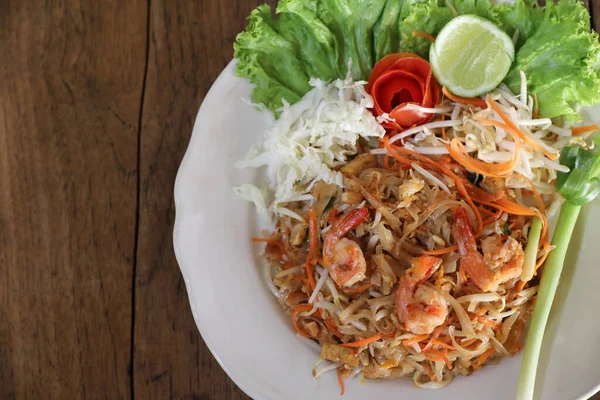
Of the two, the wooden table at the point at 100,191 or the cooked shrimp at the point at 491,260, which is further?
the wooden table at the point at 100,191

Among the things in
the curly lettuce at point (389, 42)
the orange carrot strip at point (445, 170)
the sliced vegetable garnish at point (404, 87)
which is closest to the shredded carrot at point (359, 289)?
the orange carrot strip at point (445, 170)

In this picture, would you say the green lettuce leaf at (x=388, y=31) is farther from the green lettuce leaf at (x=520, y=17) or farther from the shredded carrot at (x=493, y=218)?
the shredded carrot at (x=493, y=218)

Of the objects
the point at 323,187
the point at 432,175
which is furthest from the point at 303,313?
the point at 432,175

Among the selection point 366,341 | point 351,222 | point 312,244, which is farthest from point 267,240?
point 366,341

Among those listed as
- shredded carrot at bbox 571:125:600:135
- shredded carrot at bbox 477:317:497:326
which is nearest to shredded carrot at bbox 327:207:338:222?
shredded carrot at bbox 477:317:497:326

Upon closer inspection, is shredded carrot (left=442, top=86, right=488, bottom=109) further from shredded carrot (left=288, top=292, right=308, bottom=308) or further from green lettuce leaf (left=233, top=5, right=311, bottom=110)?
shredded carrot (left=288, top=292, right=308, bottom=308)

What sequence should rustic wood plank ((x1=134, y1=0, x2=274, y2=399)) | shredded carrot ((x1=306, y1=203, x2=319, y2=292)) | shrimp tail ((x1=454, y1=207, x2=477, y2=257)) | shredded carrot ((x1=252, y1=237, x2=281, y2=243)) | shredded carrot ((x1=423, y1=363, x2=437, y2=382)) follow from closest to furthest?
shrimp tail ((x1=454, y1=207, x2=477, y2=257)) → shredded carrot ((x1=423, y1=363, x2=437, y2=382)) → shredded carrot ((x1=306, y1=203, x2=319, y2=292)) → shredded carrot ((x1=252, y1=237, x2=281, y2=243)) → rustic wood plank ((x1=134, y1=0, x2=274, y2=399))

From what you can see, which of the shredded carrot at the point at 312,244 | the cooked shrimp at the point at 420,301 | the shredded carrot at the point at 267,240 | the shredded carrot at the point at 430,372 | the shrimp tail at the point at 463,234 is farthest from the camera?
the shredded carrot at the point at 267,240

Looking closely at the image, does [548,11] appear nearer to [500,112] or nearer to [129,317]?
[500,112]
